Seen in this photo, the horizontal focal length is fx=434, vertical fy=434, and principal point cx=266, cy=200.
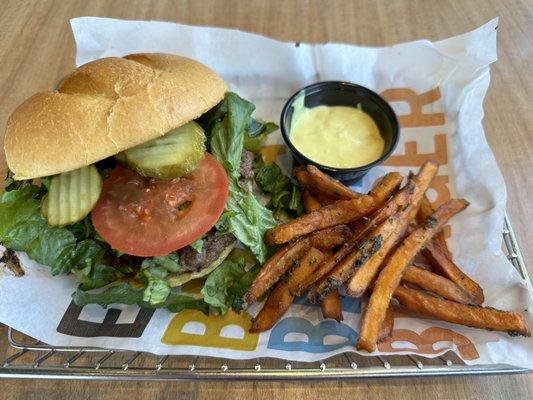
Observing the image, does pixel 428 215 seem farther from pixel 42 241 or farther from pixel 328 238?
pixel 42 241

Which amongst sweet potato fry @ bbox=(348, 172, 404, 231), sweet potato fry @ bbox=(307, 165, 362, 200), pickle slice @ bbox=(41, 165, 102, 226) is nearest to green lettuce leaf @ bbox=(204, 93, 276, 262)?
sweet potato fry @ bbox=(307, 165, 362, 200)

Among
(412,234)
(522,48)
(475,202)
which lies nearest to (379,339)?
(412,234)

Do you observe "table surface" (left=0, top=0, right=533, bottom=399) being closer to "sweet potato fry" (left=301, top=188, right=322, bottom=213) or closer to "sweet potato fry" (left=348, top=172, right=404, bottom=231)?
"sweet potato fry" (left=348, top=172, right=404, bottom=231)

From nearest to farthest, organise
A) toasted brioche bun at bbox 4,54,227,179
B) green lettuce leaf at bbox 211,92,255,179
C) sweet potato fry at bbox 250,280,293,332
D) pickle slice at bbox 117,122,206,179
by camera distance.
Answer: toasted brioche bun at bbox 4,54,227,179 → pickle slice at bbox 117,122,206,179 → sweet potato fry at bbox 250,280,293,332 → green lettuce leaf at bbox 211,92,255,179

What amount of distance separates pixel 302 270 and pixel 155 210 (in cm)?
74

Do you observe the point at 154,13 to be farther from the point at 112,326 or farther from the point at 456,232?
the point at 456,232

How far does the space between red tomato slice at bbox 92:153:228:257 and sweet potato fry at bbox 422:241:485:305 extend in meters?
1.06

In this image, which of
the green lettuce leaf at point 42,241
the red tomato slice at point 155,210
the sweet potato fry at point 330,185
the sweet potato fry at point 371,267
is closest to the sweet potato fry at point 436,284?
the sweet potato fry at point 371,267

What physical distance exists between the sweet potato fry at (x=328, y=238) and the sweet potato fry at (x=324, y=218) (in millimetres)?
37

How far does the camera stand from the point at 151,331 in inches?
82.4

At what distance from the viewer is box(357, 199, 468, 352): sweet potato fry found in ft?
6.09

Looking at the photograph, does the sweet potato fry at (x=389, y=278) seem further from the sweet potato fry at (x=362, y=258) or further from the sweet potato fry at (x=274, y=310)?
the sweet potato fry at (x=274, y=310)

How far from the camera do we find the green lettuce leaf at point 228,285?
214 cm

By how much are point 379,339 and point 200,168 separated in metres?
1.15
